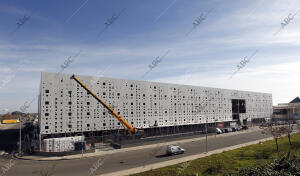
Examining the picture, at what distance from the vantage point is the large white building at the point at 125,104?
1528 inches

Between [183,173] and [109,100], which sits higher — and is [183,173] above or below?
below

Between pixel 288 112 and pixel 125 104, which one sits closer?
pixel 125 104

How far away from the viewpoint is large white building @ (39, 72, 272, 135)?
38.8 meters

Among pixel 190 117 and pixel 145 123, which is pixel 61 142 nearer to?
pixel 145 123

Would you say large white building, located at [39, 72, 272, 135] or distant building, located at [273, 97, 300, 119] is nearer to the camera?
large white building, located at [39, 72, 272, 135]

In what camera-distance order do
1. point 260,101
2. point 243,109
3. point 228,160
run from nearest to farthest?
point 228,160 < point 243,109 < point 260,101

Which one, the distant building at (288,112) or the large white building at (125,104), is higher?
the large white building at (125,104)

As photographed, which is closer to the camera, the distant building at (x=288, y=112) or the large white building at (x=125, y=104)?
the large white building at (x=125, y=104)

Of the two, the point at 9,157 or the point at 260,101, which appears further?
the point at 260,101

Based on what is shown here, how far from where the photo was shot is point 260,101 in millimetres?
85688

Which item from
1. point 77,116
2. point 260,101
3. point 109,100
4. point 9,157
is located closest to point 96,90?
point 109,100

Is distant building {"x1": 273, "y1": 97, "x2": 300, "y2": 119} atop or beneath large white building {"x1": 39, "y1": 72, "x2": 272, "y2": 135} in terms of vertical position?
beneath

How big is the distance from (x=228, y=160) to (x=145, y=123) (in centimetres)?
2848

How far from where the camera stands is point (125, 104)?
1843 inches
